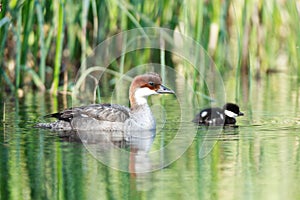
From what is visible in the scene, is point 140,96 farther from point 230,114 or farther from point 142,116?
point 230,114

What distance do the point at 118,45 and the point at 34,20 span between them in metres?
1.45

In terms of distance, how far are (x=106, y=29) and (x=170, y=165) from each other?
4004 millimetres

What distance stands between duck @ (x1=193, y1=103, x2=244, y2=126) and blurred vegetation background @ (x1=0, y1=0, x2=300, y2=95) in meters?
0.27

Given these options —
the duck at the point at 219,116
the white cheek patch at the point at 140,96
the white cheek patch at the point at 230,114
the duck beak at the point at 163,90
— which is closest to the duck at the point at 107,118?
the duck beak at the point at 163,90

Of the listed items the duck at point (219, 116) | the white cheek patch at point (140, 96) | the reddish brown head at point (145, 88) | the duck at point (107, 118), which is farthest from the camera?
the white cheek patch at point (140, 96)

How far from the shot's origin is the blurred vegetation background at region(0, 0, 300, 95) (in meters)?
8.01

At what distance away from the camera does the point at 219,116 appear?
7.87 metres

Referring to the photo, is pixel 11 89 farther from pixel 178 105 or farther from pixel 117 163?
pixel 117 163

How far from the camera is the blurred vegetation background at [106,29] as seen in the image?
8.01m

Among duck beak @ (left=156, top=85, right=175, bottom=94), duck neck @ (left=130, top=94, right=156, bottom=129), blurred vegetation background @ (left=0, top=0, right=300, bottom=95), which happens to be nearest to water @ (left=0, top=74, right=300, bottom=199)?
duck neck @ (left=130, top=94, right=156, bottom=129)

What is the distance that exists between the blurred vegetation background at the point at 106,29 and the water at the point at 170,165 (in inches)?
26.7

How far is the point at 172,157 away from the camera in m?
6.20

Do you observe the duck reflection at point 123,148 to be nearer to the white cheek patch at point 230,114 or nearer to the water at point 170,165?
the water at point 170,165

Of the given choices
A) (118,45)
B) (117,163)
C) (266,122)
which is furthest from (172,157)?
(118,45)
